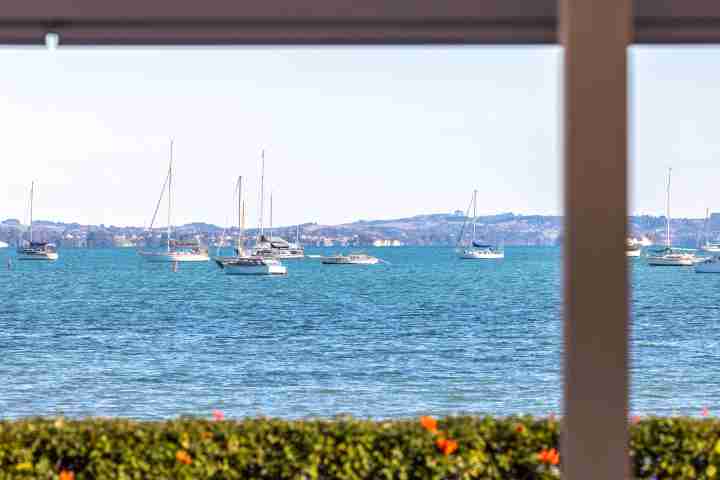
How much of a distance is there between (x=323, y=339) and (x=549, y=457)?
108ft

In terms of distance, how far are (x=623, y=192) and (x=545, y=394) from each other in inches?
1075

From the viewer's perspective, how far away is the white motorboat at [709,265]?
49938 mm

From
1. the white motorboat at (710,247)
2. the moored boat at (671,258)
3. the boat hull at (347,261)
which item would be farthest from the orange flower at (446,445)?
the boat hull at (347,261)

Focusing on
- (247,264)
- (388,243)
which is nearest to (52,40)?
(247,264)

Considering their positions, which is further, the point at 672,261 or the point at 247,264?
the point at 672,261

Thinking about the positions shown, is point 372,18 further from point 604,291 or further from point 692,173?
point 692,173

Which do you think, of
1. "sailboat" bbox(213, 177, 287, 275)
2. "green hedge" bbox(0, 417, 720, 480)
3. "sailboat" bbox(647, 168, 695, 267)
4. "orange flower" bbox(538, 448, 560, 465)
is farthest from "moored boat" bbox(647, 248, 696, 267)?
"orange flower" bbox(538, 448, 560, 465)

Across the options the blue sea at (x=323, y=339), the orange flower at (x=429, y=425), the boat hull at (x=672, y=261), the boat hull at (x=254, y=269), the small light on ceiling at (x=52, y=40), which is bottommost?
the blue sea at (x=323, y=339)

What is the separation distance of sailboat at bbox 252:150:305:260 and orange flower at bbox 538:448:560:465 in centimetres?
4366

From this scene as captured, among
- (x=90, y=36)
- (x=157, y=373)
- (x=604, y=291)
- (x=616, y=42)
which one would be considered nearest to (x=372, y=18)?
(x=90, y=36)

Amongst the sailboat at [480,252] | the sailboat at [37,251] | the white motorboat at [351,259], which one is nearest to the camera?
the sailboat at [37,251]

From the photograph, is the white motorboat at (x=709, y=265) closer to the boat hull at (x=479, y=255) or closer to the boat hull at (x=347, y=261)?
the boat hull at (x=479, y=255)

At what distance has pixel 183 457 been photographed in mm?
3188

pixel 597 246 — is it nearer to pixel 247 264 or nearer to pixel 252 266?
pixel 247 264
